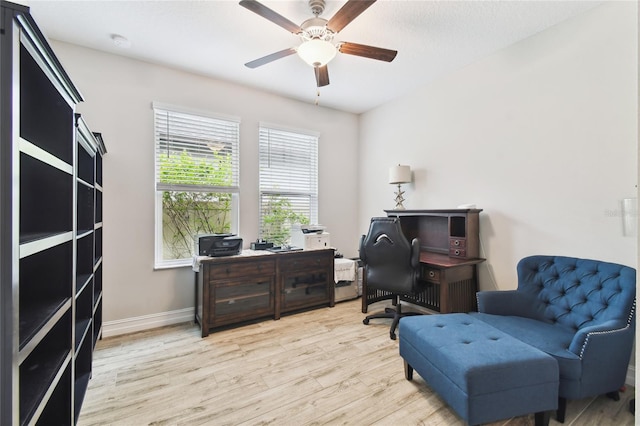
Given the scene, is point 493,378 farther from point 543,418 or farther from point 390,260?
point 390,260

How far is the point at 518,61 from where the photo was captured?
2.63m

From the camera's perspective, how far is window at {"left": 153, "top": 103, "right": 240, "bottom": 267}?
3.08 meters

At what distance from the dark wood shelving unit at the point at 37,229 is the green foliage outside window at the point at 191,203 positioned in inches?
46.1

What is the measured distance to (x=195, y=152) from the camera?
10.6 ft

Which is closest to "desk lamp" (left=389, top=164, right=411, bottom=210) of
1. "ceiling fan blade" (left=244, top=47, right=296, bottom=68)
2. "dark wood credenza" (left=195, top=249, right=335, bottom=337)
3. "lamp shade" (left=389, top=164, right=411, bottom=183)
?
"lamp shade" (left=389, top=164, right=411, bottom=183)

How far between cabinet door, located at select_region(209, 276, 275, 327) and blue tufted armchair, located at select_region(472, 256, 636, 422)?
207 centimetres

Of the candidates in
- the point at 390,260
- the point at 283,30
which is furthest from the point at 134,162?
the point at 390,260

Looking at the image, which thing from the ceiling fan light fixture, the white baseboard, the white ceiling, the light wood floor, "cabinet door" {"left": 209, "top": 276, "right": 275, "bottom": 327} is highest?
the white ceiling

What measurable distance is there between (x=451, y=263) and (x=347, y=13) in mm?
2273

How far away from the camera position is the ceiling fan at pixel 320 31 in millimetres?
1763

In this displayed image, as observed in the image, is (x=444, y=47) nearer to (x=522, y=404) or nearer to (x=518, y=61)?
(x=518, y=61)

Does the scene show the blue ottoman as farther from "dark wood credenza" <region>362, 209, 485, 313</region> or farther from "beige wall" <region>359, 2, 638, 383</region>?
"beige wall" <region>359, 2, 638, 383</region>

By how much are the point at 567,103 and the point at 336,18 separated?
202cm

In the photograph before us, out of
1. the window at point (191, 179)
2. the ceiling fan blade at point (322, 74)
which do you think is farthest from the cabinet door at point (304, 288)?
the ceiling fan blade at point (322, 74)
